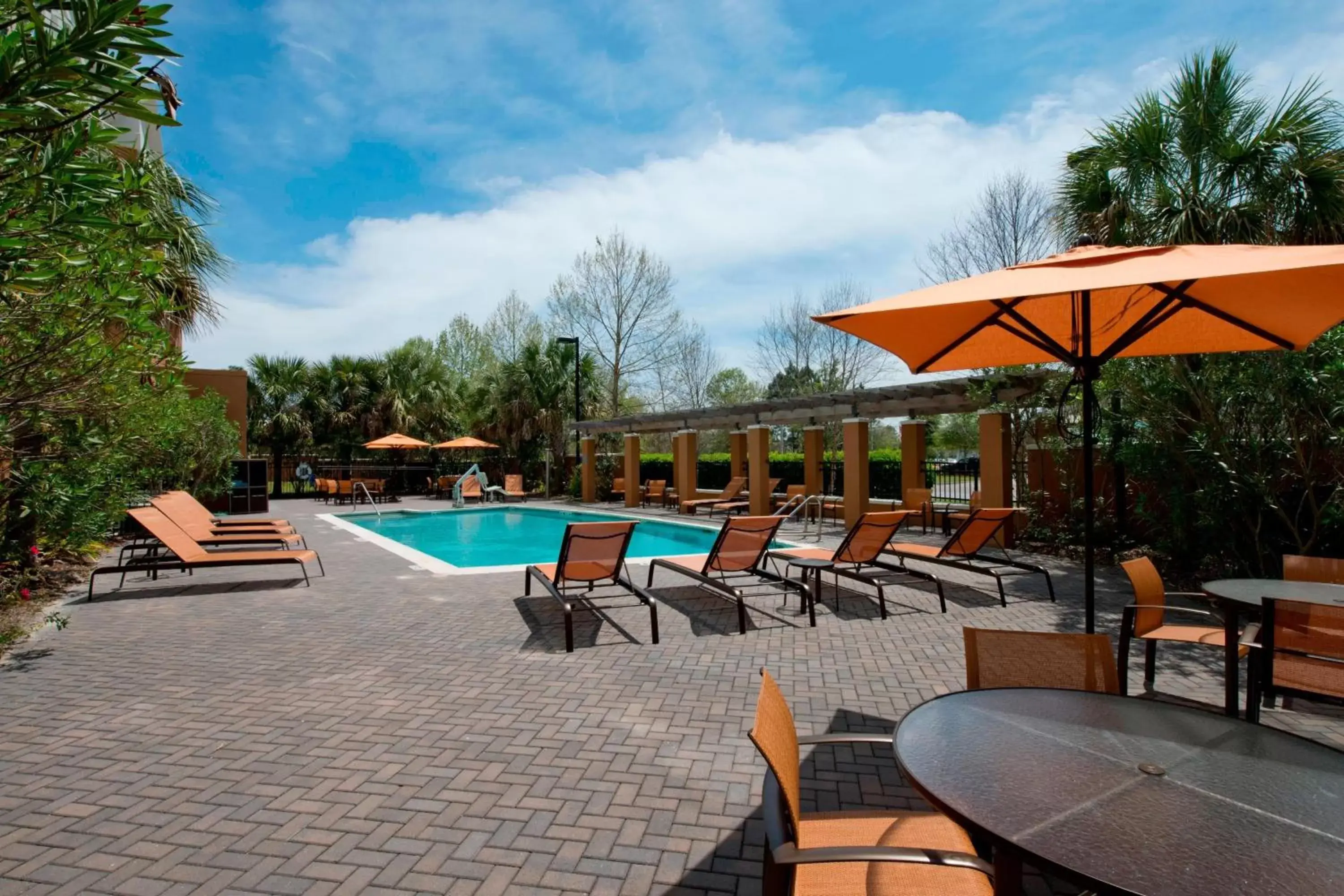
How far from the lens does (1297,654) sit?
3676 millimetres

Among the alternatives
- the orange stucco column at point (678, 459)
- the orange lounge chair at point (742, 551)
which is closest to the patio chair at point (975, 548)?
the orange lounge chair at point (742, 551)

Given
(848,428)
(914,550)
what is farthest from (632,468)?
(914,550)

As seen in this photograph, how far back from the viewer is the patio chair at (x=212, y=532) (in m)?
9.02

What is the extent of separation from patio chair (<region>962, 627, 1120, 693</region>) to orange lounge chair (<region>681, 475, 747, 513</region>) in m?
16.0

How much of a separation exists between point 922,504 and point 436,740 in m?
12.3

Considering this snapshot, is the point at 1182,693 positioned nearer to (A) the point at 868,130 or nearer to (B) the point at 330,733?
(B) the point at 330,733

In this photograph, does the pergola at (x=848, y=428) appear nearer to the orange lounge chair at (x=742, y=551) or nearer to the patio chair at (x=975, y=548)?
the patio chair at (x=975, y=548)

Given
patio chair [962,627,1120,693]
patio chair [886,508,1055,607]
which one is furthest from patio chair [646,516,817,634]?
patio chair [962,627,1120,693]

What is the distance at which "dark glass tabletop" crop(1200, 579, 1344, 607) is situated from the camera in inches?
144

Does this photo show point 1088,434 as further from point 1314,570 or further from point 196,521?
point 196,521

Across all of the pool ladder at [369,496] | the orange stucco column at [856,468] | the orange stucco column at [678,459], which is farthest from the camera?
the orange stucco column at [678,459]

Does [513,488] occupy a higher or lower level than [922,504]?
higher

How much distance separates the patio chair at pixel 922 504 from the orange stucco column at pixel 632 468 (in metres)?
10.2

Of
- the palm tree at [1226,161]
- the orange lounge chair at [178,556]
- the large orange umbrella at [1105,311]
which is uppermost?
the palm tree at [1226,161]
